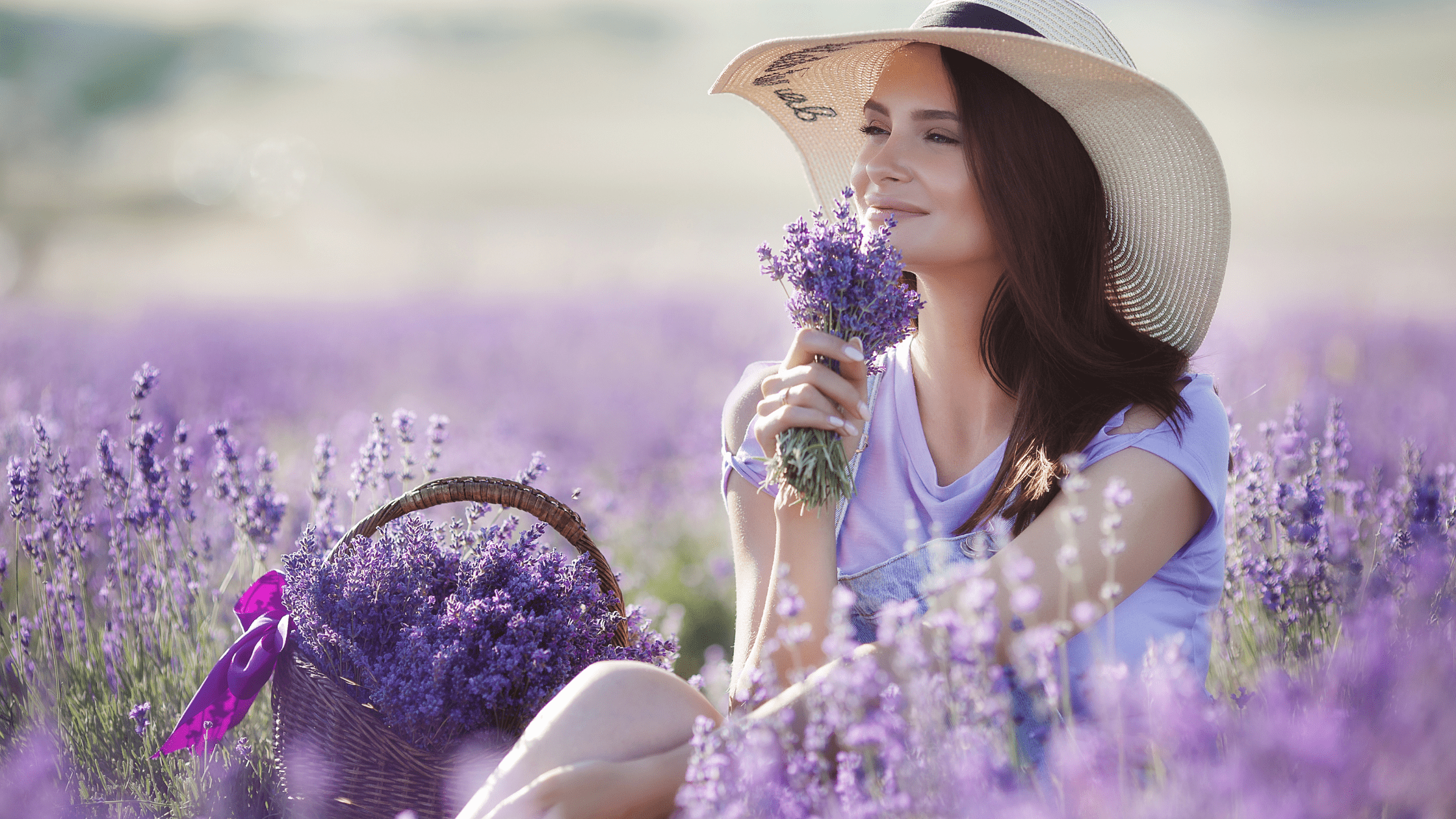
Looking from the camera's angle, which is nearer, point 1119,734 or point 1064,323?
point 1119,734

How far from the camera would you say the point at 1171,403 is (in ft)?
6.82

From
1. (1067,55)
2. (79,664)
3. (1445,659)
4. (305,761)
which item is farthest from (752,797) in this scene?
(79,664)

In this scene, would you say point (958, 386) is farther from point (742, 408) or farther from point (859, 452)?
point (742, 408)

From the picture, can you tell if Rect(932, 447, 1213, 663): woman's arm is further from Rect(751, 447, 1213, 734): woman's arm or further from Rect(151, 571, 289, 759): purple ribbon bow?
Rect(151, 571, 289, 759): purple ribbon bow

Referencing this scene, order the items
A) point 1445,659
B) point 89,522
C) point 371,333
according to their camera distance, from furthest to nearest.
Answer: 1. point 371,333
2. point 89,522
3. point 1445,659

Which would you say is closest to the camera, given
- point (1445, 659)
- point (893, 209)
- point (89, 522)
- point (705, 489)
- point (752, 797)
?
point (1445, 659)

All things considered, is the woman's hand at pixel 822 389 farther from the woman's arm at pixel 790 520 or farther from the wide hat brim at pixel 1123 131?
the wide hat brim at pixel 1123 131

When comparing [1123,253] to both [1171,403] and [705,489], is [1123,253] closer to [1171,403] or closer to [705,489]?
[1171,403]

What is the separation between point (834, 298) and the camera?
175cm

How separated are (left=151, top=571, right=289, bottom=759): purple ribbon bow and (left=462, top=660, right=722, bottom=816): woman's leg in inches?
24.7

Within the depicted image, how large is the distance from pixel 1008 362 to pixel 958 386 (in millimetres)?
137

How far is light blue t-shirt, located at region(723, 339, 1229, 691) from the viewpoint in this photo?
2.00m

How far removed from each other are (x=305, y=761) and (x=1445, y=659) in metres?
1.77

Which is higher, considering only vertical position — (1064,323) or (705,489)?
(1064,323)
